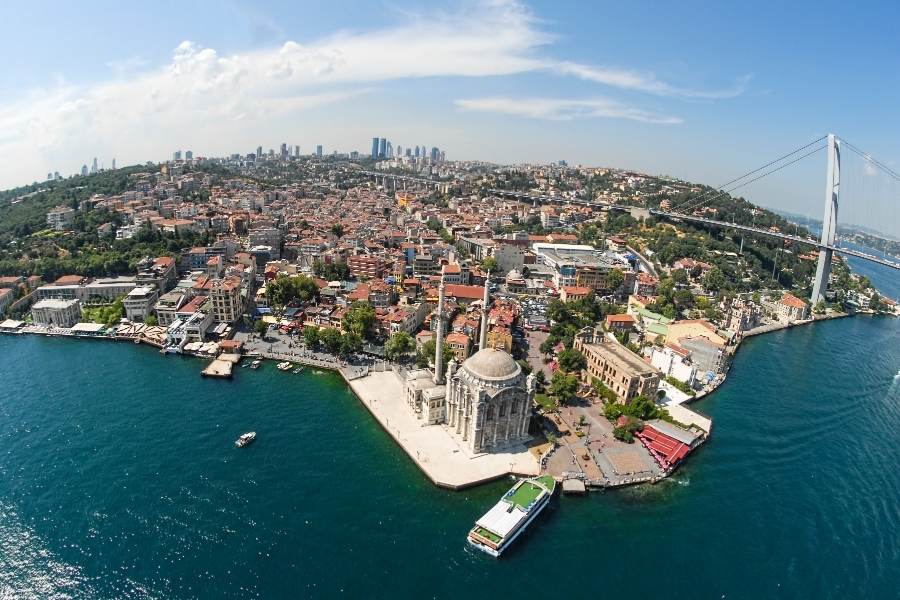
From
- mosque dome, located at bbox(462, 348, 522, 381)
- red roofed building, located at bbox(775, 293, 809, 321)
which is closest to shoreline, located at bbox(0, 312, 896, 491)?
mosque dome, located at bbox(462, 348, 522, 381)

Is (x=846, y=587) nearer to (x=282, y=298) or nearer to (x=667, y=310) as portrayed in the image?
(x=667, y=310)

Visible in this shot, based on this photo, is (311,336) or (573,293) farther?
(573,293)

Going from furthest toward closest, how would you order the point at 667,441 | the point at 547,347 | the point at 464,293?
the point at 464,293 < the point at 547,347 < the point at 667,441

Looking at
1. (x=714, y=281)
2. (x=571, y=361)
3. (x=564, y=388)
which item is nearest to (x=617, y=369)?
(x=571, y=361)

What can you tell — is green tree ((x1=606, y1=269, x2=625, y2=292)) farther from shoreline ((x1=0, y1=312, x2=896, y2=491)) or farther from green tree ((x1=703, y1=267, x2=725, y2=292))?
shoreline ((x1=0, y1=312, x2=896, y2=491))

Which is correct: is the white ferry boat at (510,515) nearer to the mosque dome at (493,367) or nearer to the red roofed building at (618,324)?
the mosque dome at (493,367)

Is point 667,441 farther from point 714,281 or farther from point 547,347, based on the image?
point 714,281
